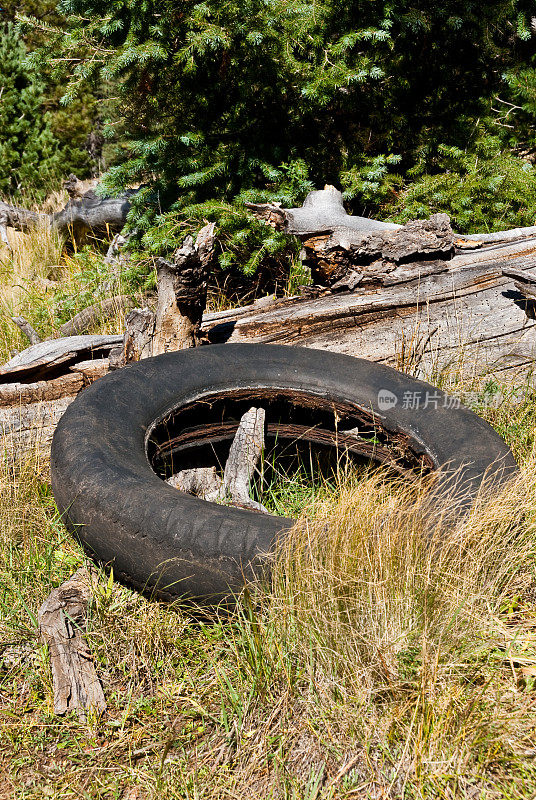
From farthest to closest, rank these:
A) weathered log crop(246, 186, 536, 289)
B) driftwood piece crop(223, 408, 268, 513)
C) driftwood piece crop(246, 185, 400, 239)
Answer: driftwood piece crop(246, 185, 400, 239), weathered log crop(246, 186, 536, 289), driftwood piece crop(223, 408, 268, 513)

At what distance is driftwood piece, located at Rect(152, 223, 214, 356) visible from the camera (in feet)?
13.0

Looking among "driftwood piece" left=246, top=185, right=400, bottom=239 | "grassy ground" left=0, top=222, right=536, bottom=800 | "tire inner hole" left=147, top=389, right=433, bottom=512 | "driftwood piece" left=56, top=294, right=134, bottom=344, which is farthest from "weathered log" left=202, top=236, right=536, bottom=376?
"grassy ground" left=0, top=222, right=536, bottom=800

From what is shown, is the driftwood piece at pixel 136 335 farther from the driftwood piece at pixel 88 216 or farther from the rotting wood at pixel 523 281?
the driftwood piece at pixel 88 216

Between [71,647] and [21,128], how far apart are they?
356 inches

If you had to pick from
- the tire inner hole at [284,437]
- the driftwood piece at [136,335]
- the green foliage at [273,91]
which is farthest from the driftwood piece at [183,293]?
the green foliage at [273,91]

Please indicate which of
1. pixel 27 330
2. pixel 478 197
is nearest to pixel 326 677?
pixel 27 330

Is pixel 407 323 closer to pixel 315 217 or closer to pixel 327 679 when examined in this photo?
pixel 315 217

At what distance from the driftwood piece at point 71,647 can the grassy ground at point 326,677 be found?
49 mm

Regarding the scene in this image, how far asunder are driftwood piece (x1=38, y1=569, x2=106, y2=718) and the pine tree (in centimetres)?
795

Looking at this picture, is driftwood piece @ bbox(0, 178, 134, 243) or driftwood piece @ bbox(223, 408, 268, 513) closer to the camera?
driftwood piece @ bbox(223, 408, 268, 513)

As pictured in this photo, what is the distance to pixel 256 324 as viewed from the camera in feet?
14.3

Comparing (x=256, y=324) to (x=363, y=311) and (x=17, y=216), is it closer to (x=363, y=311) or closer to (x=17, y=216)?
(x=363, y=311)

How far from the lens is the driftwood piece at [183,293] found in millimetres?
3957

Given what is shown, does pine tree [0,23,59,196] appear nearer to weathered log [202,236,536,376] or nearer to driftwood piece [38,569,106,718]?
weathered log [202,236,536,376]
